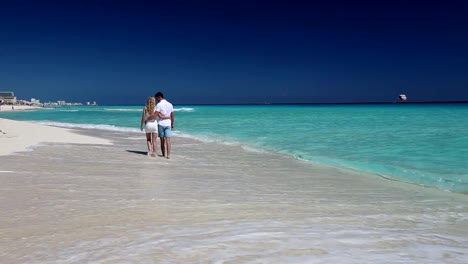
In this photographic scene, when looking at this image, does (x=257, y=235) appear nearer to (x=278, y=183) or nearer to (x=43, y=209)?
(x=43, y=209)

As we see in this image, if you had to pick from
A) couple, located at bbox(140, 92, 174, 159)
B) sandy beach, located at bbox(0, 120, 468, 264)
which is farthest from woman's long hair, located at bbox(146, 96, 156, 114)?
sandy beach, located at bbox(0, 120, 468, 264)

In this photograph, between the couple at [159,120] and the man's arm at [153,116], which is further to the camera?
the man's arm at [153,116]

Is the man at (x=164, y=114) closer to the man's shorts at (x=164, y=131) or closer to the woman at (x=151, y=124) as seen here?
the man's shorts at (x=164, y=131)

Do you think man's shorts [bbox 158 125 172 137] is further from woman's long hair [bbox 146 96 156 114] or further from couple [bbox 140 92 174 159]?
woman's long hair [bbox 146 96 156 114]

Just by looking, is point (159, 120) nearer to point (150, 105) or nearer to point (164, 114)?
point (164, 114)

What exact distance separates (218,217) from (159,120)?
6.67 m

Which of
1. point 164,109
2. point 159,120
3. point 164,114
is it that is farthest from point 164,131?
point 164,109

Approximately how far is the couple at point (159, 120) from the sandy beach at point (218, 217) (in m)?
2.40

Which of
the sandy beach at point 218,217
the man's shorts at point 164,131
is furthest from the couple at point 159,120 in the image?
the sandy beach at point 218,217

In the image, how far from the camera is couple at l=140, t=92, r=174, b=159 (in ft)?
35.9

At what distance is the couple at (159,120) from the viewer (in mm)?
10930

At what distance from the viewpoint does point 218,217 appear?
4855 mm

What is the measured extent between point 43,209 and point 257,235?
2.66m

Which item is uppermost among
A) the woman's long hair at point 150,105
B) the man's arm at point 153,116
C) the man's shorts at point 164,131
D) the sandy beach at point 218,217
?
the woman's long hair at point 150,105
